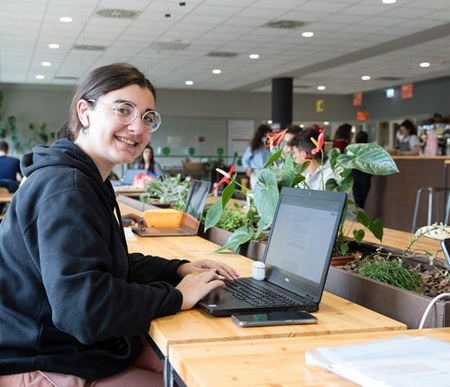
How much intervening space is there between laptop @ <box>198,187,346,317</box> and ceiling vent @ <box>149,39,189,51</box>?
8.55 meters

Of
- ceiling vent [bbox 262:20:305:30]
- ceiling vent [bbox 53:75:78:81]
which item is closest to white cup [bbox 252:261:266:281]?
ceiling vent [bbox 262:20:305:30]

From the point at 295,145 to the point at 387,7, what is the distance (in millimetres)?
4386

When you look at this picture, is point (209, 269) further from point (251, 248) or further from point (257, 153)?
point (257, 153)

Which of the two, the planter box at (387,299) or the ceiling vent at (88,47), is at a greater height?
the ceiling vent at (88,47)

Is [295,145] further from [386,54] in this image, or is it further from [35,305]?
[386,54]

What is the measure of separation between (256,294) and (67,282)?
0.56 meters

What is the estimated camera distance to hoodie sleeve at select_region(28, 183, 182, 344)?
4.67 ft

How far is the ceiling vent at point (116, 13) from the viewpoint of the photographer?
26.7 ft

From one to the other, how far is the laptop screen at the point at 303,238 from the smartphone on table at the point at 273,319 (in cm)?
10

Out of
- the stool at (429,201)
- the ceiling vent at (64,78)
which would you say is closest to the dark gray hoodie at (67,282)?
the stool at (429,201)

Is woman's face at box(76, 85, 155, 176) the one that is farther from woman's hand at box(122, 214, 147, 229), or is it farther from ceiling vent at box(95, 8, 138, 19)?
ceiling vent at box(95, 8, 138, 19)

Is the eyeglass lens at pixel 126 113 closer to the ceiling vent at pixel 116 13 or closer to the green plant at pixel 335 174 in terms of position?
the green plant at pixel 335 174

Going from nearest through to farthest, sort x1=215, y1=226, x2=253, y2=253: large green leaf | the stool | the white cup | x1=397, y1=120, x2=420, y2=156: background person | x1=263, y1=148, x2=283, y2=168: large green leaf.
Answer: the white cup
x1=263, y1=148, x2=283, y2=168: large green leaf
x1=215, y1=226, x2=253, y2=253: large green leaf
the stool
x1=397, y1=120, x2=420, y2=156: background person

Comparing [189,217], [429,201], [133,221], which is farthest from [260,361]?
[429,201]
